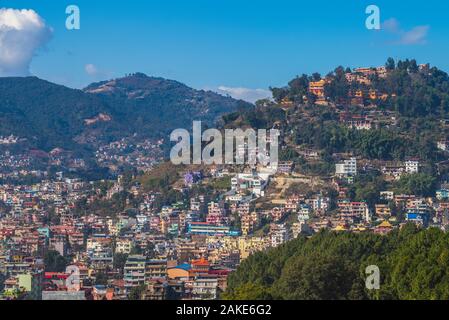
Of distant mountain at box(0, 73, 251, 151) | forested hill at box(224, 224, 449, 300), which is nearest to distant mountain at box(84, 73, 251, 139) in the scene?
distant mountain at box(0, 73, 251, 151)

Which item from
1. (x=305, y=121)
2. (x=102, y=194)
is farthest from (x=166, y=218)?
(x=305, y=121)

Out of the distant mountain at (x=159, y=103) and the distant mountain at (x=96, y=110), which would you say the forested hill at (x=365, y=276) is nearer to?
the distant mountain at (x=96, y=110)

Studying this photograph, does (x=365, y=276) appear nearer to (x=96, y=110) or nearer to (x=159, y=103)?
(x=96, y=110)

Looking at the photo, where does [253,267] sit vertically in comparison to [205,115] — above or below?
below

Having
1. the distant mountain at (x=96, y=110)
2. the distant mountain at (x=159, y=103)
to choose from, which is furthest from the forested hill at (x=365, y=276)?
the distant mountain at (x=159, y=103)

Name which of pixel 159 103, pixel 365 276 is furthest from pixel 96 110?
pixel 365 276

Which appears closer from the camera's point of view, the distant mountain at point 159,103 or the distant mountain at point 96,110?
the distant mountain at point 96,110

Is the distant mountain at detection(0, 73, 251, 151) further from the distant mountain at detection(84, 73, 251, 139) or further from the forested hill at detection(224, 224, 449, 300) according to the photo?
the forested hill at detection(224, 224, 449, 300)

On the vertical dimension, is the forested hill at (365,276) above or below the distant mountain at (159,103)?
below
